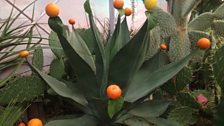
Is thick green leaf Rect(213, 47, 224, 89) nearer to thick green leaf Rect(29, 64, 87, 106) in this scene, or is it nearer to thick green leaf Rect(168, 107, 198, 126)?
thick green leaf Rect(168, 107, 198, 126)

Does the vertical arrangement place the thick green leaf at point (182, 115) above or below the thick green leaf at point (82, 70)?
below

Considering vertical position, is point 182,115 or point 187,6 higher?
point 187,6

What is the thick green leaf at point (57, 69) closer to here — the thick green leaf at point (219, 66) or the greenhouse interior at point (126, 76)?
the greenhouse interior at point (126, 76)

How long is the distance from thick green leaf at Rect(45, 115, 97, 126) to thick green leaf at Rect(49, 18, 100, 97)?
7 cm

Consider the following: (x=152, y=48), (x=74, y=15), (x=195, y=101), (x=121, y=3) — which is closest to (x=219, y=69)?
(x=195, y=101)

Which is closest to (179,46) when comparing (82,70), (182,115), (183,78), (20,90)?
(183,78)

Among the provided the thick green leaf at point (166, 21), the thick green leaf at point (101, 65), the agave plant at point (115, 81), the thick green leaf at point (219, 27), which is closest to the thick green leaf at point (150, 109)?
the agave plant at point (115, 81)

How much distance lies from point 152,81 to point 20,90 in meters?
0.39

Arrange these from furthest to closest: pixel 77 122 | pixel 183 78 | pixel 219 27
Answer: pixel 219 27
pixel 183 78
pixel 77 122

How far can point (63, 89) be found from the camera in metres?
0.80

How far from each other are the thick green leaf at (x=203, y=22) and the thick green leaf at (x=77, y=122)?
491mm

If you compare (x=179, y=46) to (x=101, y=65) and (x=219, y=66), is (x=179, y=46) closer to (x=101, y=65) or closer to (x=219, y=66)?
(x=219, y=66)

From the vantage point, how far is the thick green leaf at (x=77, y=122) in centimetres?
73

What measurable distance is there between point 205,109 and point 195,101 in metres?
0.11
